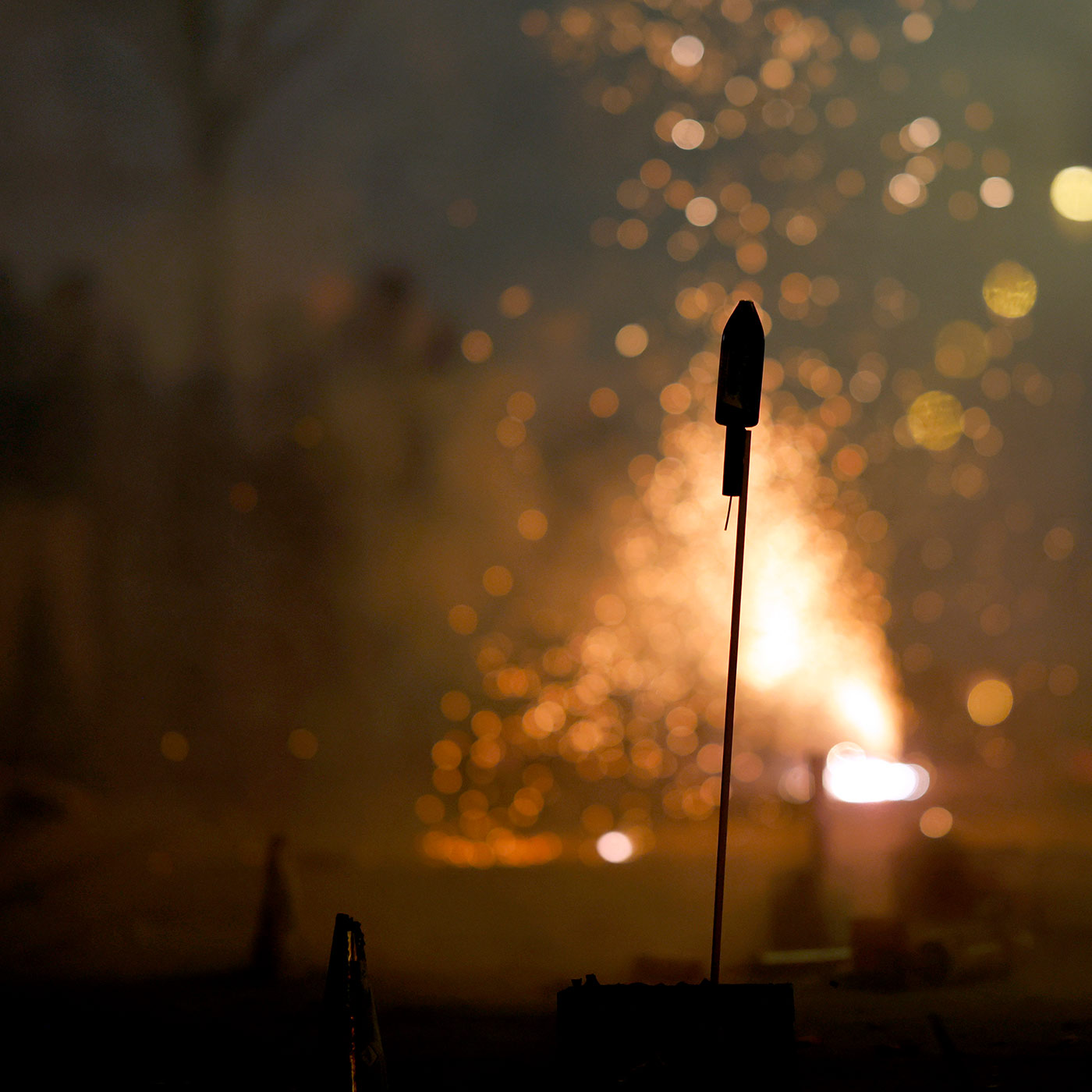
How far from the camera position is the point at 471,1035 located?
6.61 ft

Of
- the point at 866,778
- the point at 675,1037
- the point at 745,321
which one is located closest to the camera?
the point at 675,1037

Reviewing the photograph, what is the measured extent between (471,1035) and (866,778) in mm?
1120

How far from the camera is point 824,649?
2533mm

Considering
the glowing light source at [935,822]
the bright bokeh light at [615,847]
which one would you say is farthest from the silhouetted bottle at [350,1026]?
the glowing light source at [935,822]

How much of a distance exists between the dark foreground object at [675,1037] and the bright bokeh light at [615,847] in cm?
128

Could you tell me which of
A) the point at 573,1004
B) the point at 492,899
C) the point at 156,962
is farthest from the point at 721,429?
the point at 156,962

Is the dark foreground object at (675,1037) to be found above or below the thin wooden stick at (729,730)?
below

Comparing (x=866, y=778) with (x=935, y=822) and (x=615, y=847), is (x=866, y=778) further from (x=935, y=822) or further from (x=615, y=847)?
(x=615, y=847)

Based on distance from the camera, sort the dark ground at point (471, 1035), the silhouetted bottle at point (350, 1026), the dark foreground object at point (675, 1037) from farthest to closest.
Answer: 1. the dark ground at point (471, 1035)
2. the silhouetted bottle at point (350, 1026)
3. the dark foreground object at point (675, 1037)

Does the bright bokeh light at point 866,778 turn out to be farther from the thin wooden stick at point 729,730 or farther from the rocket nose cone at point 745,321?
the rocket nose cone at point 745,321

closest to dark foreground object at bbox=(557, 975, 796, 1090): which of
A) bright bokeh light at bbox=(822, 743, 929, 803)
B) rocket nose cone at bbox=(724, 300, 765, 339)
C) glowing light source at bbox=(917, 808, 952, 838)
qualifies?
rocket nose cone at bbox=(724, 300, 765, 339)

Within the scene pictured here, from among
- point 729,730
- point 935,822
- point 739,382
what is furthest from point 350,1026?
point 935,822

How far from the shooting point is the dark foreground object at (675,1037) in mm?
1205

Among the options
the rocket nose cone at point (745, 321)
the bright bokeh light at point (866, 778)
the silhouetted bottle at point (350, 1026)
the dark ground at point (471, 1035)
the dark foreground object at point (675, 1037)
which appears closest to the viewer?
the dark foreground object at point (675, 1037)
